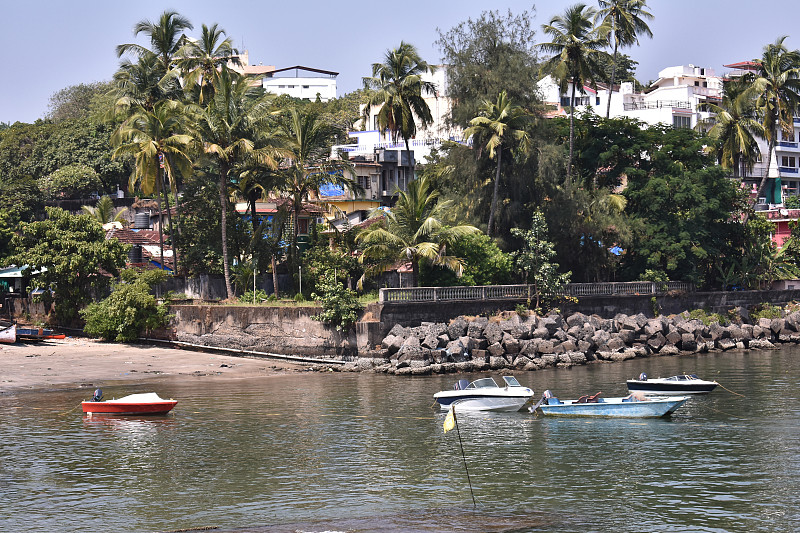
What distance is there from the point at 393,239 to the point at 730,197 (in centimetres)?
2623

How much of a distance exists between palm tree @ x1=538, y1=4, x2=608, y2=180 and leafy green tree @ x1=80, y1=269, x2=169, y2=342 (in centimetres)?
2800

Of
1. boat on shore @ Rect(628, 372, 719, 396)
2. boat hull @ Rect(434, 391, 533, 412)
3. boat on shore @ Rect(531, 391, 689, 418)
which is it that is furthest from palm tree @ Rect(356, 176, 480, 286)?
boat on shore @ Rect(531, 391, 689, 418)

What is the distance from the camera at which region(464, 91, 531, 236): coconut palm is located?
2113 inches

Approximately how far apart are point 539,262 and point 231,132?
1979 centimetres

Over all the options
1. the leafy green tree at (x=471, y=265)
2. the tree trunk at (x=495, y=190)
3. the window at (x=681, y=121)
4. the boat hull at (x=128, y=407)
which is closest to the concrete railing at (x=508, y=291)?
the leafy green tree at (x=471, y=265)

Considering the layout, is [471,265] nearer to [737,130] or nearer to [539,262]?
[539,262]

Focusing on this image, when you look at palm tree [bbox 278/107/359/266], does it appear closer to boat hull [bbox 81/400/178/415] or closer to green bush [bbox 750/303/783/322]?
boat hull [bbox 81/400/178/415]

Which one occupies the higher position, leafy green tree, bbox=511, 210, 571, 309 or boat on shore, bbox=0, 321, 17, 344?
leafy green tree, bbox=511, 210, 571, 309

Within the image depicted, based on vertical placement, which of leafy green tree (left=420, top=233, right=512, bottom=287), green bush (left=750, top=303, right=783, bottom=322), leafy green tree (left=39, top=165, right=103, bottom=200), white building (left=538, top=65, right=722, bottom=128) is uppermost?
white building (left=538, top=65, right=722, bottom=128)

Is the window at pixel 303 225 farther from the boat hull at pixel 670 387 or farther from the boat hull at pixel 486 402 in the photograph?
the boat hull at pixel 670 387

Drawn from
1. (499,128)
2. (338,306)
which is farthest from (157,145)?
(499,128)

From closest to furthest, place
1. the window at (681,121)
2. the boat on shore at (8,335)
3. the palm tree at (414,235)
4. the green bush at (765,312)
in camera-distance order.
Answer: the boat on shore at (8,335) < the palm tree at (414,235) < the green bush at (765,312) < the window at (681,121)

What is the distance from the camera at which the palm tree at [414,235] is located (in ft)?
168

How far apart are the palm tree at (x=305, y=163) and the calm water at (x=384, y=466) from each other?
52.5 ft
